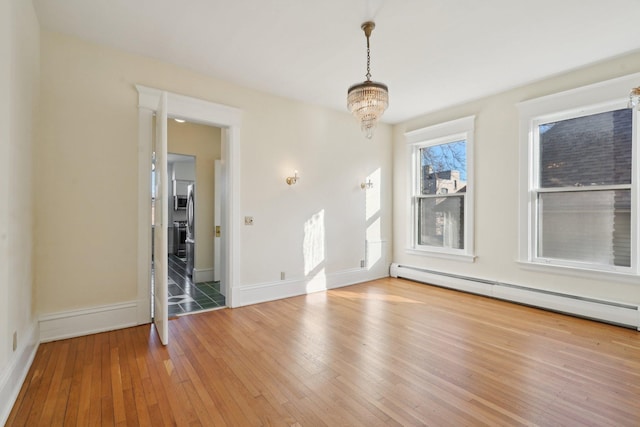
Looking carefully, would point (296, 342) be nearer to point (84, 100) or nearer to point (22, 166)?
point (22, 166)

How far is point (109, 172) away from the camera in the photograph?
3156mm

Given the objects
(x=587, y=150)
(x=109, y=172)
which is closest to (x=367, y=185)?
(x=587, y=150)

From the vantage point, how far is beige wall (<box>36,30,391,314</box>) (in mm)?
2879

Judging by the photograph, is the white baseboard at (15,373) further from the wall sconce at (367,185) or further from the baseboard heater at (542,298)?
the baseboard heater at (542,298)

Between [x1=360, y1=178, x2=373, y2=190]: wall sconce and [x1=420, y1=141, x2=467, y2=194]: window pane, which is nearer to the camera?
[x1=420, y1=141, x2=467, y2=194]: window pane

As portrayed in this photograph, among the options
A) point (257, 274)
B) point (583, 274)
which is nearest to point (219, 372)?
point (257, 274)

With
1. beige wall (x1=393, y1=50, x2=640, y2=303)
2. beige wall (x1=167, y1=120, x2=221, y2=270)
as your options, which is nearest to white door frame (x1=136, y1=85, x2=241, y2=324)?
beige wall (x1=167, y1=120, x2=221, y2=270)

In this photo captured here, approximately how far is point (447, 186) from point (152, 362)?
468cm

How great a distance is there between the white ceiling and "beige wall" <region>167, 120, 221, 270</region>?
191 cm

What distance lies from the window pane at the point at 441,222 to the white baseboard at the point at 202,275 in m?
3.87

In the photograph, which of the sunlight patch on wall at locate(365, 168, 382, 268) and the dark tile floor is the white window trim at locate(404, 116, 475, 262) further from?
the dark tile floor

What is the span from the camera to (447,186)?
5.06 m

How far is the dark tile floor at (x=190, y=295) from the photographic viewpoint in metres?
3.94

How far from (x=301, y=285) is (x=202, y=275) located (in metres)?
2.03
